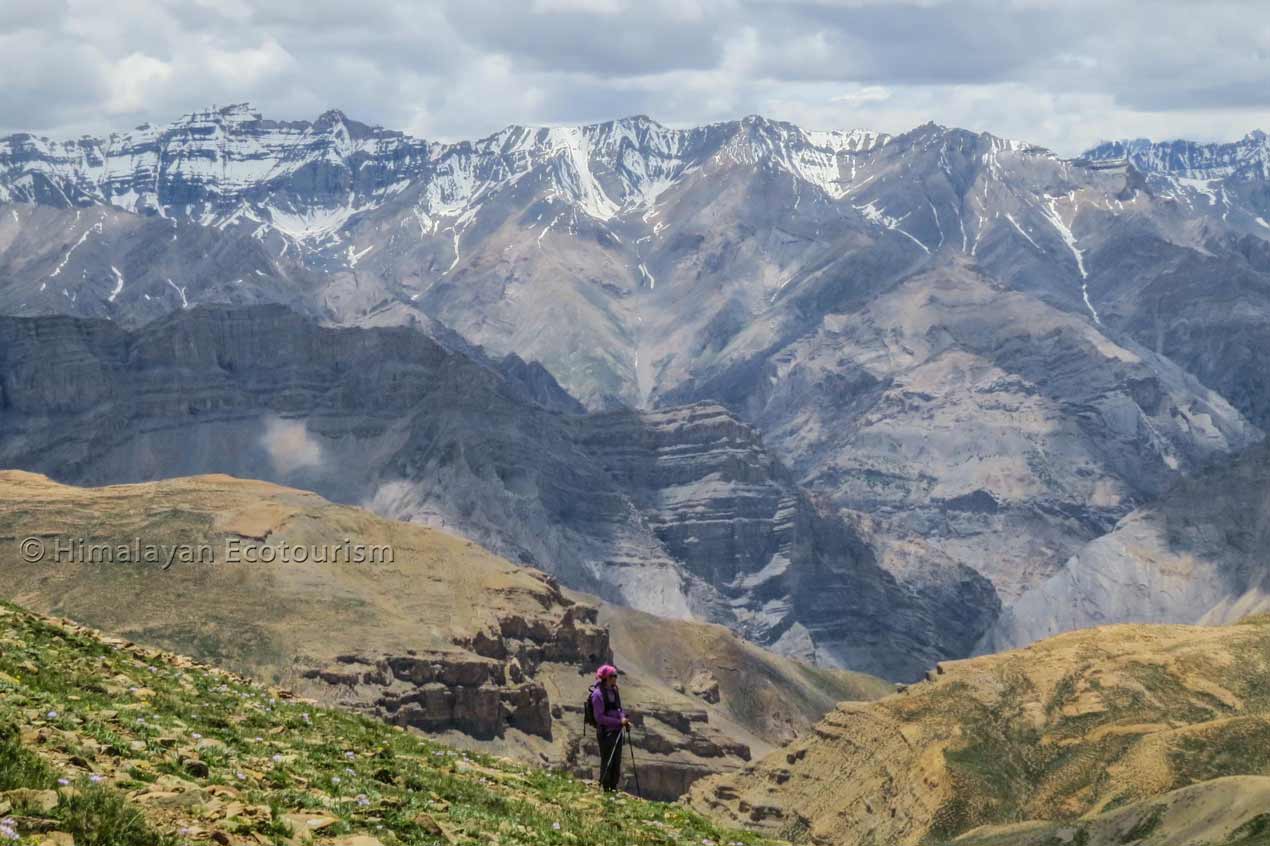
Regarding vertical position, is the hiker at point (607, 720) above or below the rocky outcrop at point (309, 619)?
below

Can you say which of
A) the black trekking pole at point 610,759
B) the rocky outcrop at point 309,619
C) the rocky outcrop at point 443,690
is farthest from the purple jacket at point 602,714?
the rocky outcrop at point 443,690

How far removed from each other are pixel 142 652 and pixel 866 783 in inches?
3176

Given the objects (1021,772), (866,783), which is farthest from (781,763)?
(1021,772)

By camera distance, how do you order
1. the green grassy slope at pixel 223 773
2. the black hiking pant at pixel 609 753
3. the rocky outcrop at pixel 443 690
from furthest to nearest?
the rocky outcrop at pixel 443 690
the black hiking pant at pixel 609 753
the green grassy slope at pixel 223 773

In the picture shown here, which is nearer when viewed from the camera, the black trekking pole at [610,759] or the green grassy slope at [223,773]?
the green grassy slope at [223,773]

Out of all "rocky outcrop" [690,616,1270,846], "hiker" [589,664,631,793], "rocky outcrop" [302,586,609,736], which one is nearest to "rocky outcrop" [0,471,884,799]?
"rocky outcrop" [302,586,609,736]

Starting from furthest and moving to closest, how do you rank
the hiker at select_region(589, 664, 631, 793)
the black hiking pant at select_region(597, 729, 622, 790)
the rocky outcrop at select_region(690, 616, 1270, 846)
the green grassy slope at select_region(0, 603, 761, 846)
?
1. the rocky outcrop at select_region(690, 616, 1270, 846)
2. the black hiking pant at select_region(597, 729, 622, 790)
3. the hiker at select_region(589, 664, 631, 793)
4. the green grassy slope at select_region(0, 603, 761, 846)

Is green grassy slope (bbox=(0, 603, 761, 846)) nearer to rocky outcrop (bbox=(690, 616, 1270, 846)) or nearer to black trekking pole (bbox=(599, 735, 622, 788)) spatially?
black trekking pole (bbox=(599, 735, 622, 788))

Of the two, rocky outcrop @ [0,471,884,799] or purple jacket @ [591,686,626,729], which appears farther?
rocky outcrop @ [0,471,884,799]

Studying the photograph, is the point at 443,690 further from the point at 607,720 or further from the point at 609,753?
the point at 607,720

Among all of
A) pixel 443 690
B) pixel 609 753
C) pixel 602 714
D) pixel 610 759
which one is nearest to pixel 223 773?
pixel 602 714

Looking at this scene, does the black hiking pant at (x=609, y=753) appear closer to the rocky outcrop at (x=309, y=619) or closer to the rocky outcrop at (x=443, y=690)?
the rocky outcrop at (x=309, y=619)

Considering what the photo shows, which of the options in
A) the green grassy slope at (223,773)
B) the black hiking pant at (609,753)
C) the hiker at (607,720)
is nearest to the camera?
the green grassy slope at (223,773)

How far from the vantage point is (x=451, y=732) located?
168625 millimetres
